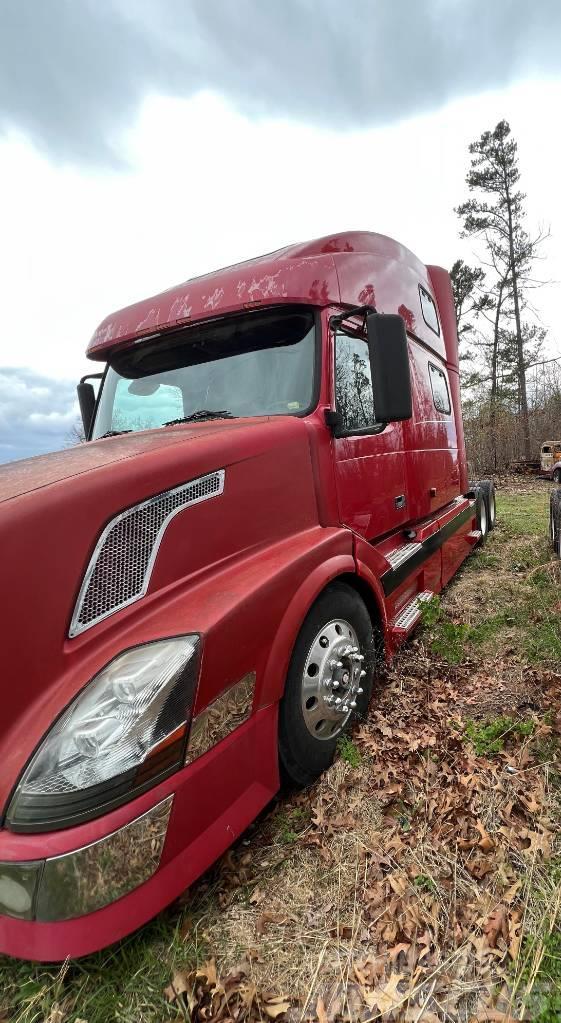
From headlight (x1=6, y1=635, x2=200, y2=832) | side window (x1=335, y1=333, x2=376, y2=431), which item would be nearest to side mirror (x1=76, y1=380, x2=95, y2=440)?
side window (x1=335, y1=333, x2=376, y2=431)

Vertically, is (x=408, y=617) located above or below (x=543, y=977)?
above

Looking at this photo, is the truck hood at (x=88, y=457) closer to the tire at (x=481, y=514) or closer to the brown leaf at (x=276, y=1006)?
the brown leaf at (x=276, y=1006)

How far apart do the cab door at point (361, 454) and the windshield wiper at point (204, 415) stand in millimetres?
668

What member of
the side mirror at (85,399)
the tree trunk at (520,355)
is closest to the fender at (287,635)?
the side mirror at (85,399)

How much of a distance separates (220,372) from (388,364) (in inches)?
39.6

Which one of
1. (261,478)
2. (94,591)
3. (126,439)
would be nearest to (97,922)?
(94,591)

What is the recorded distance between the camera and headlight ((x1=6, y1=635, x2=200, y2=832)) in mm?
1468

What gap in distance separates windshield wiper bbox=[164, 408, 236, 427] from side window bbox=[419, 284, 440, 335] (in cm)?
294

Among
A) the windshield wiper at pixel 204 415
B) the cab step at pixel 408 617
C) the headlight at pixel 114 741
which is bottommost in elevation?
the cab step at pixel 408 617

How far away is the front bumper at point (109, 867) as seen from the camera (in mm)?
1411

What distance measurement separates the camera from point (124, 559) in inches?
71.5

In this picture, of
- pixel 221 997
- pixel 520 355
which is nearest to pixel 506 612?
pixel 221 997

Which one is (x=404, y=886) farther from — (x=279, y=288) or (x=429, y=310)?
(x=429, y=310)

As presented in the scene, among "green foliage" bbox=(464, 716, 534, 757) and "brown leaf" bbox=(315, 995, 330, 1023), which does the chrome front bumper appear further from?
"green foliage" bbox=(464, 716, 534, 757)
